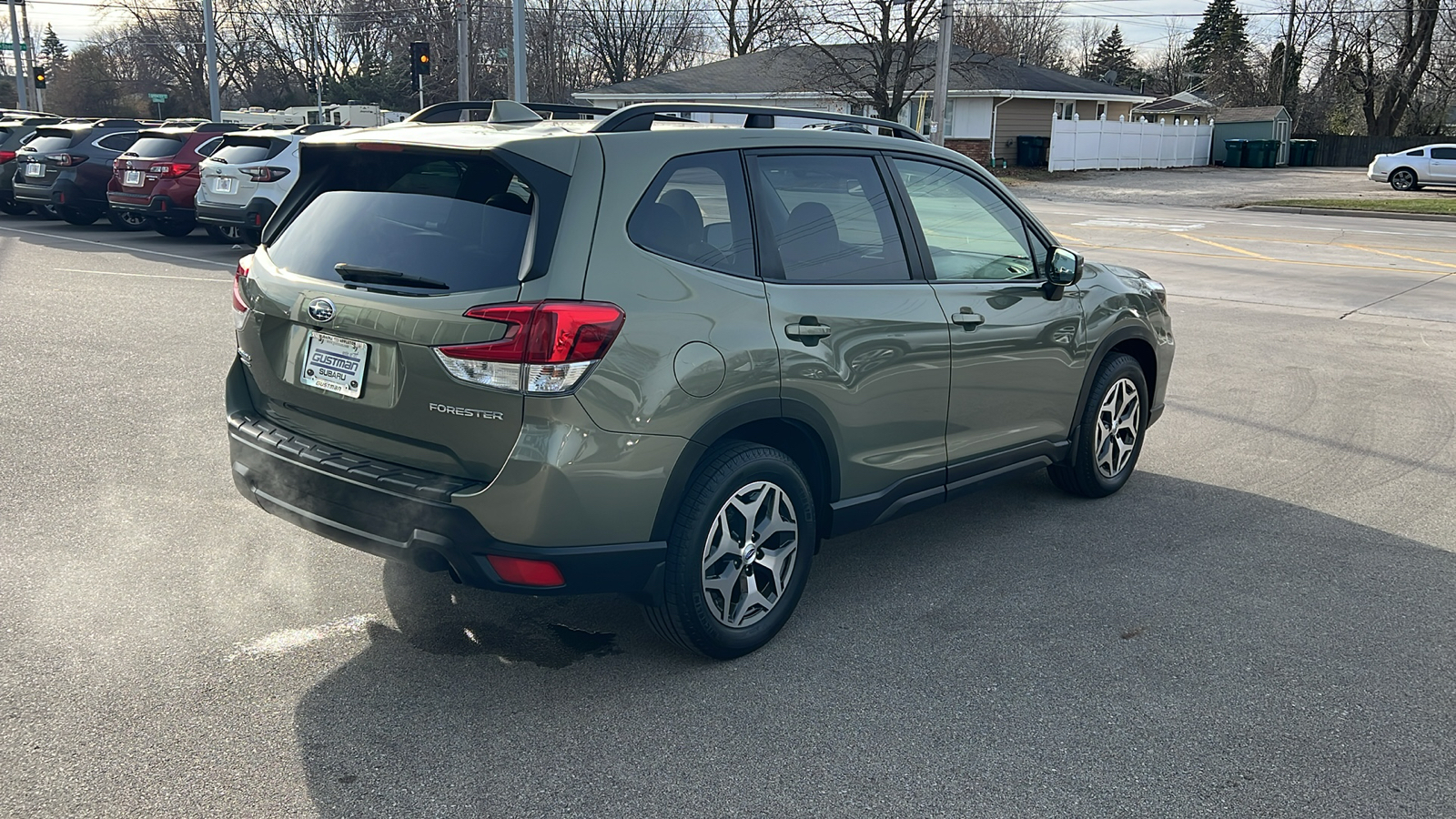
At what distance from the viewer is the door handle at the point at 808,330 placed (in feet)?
12.8

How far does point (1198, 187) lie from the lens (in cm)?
4000

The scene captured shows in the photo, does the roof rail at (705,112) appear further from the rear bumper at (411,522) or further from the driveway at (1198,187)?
the driveway at (1198,187)

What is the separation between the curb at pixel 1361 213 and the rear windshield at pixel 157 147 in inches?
1023

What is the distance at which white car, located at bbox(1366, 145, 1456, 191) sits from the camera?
36.9m

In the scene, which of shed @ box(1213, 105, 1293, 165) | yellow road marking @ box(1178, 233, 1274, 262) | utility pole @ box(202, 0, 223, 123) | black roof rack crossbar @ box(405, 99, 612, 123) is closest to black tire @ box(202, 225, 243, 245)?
black roof rack crossbar @ box(405, 99, 612, 123)

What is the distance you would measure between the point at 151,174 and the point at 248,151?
90.5 inches

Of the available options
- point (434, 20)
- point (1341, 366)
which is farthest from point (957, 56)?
point (1341, 366)

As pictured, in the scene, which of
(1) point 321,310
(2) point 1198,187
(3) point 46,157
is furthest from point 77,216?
(2) point 1198,187

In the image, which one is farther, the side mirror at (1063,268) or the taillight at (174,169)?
the taillight at (174,169)

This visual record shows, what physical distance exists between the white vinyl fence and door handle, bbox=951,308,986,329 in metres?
42.4

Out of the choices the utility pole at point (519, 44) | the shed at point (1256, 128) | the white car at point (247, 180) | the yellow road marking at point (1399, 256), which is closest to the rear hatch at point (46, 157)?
the white car at point (247, 180)

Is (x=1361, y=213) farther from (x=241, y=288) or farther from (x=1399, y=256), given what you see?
(x=241, y=288)

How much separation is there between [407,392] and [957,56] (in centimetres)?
4607

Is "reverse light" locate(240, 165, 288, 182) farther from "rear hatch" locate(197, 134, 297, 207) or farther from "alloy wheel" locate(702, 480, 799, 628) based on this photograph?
"alloy wheel" locate(702, 480, 799, 628)
